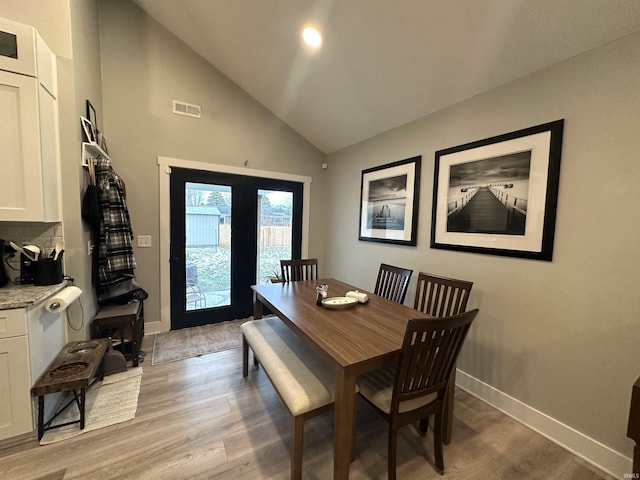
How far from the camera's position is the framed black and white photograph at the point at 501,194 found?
175cm

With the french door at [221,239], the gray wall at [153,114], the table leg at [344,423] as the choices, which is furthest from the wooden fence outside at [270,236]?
the table leg at [344,423]

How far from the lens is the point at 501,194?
78.1 inches

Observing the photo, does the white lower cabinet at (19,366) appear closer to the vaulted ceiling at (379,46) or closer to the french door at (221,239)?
the french door at (221,239)

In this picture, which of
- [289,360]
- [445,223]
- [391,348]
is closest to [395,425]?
[391,348]

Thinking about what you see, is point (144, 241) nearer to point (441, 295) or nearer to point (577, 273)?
point (441, 295)

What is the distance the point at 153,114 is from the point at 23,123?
1.50m

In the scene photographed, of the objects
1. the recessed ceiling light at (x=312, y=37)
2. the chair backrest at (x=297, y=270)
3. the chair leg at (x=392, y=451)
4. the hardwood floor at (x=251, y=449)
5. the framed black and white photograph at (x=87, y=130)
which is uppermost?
the recessed ceiling light at (x=312, y=37)

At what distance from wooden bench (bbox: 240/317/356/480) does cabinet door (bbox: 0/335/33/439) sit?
128cm

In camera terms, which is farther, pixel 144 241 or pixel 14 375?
pixel 144 241

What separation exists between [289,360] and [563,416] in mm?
1838

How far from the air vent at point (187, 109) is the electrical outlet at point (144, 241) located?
5.04ft

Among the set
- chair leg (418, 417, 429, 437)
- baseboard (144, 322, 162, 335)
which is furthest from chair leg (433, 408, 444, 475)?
baseboard (144, 322, 162, 335)

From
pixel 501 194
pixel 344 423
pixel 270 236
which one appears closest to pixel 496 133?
pixel 501 194

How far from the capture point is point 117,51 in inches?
108
